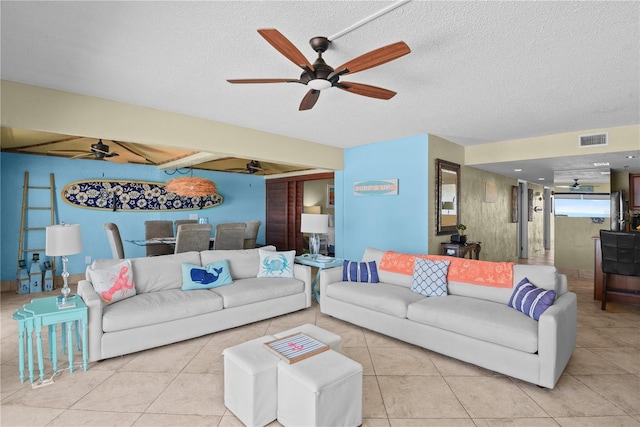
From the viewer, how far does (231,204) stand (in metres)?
7.88

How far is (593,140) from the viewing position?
433 centimetres

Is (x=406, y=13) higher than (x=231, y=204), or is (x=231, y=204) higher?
(x=406, y=13)

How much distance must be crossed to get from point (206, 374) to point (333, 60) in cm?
260

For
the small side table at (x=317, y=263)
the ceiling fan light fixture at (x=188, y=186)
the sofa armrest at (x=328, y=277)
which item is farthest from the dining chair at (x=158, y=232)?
the sofa armrest at (x=328, y=277)

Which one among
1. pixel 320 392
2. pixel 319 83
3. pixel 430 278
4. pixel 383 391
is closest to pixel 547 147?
pixel 430 278

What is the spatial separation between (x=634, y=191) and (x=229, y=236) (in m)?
7.19

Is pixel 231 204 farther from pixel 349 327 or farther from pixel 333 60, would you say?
pixel 333 60

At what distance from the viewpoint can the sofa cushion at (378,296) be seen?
3.12m

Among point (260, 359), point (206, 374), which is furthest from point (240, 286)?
point (260, 359)

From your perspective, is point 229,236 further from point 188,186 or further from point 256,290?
point 256,290

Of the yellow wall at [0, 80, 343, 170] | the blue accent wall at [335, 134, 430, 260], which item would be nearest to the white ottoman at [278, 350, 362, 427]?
the yellow wall at [0, 80, 343, 170]

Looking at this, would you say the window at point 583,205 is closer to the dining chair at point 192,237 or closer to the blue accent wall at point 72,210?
the dining chair at point 192,237

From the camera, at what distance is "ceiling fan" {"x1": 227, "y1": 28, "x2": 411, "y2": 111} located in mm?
1744

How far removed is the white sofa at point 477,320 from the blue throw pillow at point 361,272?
0.12m
